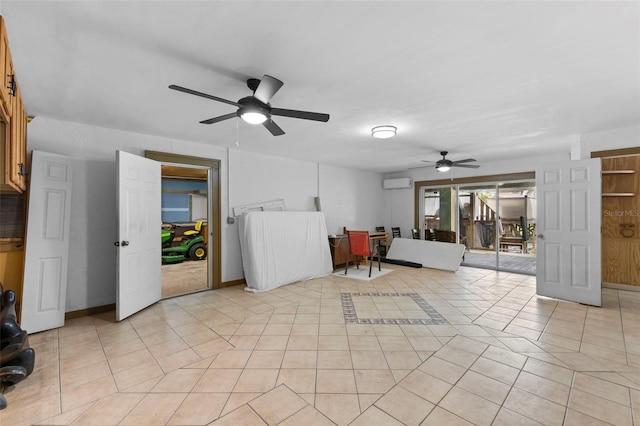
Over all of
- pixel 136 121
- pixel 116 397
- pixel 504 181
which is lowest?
pixel 116 397

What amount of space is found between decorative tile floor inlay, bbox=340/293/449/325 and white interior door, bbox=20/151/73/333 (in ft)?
11.0

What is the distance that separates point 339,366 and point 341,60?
247cm

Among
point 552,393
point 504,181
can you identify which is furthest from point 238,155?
point 504,181

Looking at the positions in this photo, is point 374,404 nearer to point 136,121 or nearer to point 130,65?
point 130,65

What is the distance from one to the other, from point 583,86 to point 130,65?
13.1 ft

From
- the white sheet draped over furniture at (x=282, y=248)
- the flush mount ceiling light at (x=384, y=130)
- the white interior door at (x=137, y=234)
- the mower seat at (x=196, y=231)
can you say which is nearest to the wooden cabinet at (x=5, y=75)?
the white interior door at (x=137, y=234)

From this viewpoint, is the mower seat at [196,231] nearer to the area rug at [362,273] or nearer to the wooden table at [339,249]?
the wooden table at [339,249]

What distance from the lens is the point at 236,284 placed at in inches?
191

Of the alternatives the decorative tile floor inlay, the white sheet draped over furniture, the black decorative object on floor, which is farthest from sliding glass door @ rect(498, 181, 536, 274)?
the black decorative object on floor

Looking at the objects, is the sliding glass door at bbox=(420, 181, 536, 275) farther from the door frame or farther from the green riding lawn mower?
the green riding lawn mower

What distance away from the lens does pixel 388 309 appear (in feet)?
11.8

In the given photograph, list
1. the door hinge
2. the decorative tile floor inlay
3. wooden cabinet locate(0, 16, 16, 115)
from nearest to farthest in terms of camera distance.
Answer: wooden cabinet locate(0, 16, 16, 115)
the door hinge
the decorative tile floor inlay

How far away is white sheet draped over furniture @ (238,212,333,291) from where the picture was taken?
15.0 feet

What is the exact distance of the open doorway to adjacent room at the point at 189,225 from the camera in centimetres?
458
